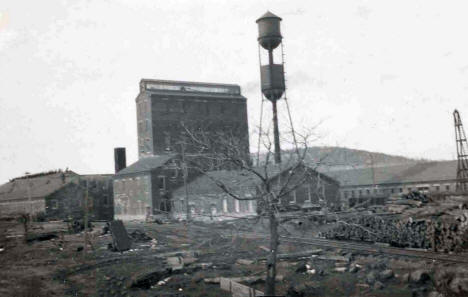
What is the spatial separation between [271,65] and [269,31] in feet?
11.1

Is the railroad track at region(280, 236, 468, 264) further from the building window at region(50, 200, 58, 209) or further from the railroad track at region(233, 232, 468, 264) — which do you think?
the building window at region(50, 200, 58, 209)

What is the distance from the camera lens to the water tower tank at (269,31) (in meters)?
44.3

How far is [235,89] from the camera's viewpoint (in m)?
68.5

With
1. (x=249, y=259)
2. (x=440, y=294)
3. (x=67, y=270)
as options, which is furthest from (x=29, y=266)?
(x=440, y=294)

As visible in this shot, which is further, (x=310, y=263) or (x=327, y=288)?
(x=310, y=263)

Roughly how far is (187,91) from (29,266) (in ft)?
146

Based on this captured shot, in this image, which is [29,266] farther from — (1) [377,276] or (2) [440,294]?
(2) [440,294]

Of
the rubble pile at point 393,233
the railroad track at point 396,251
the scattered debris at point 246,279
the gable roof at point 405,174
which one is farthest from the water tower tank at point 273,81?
the scattered debris at point 246,279

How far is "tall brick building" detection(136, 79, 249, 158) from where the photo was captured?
60188 mm

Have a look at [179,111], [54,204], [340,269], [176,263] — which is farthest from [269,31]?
[54,204]

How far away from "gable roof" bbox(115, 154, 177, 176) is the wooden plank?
1480 inches

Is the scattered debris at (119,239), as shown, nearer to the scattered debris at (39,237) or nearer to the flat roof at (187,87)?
the scattered debris at (39,237)

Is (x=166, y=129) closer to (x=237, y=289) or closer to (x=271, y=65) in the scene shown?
(x=271, y=65)

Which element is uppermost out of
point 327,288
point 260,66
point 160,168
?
point 260,66
